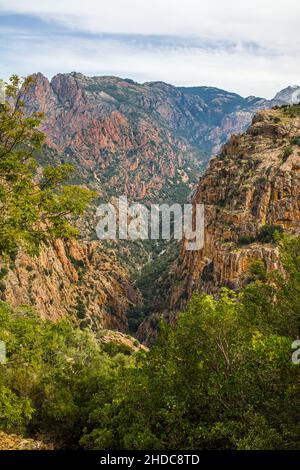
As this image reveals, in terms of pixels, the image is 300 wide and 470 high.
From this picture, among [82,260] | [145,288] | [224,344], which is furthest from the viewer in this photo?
[145,288]

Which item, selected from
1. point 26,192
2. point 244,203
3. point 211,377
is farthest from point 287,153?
point 26,192

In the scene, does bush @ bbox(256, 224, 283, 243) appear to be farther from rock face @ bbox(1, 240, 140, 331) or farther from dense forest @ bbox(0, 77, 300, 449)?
dense forest @ bbox(0, 77, 300, 449)

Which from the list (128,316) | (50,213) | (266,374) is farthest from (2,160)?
(128,316)

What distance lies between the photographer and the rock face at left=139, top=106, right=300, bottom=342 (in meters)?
87.2

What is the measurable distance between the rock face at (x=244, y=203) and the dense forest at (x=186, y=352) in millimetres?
59498

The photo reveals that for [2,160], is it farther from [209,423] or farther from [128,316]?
[128,316]

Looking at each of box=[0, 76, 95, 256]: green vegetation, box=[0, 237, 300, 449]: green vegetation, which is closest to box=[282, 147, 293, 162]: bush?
box=[0, 237, 300, 449]: green vegetation

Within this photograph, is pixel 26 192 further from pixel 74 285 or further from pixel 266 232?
pixel 74 285

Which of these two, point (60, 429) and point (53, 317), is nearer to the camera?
point (60, 429)

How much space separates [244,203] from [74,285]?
158 feet

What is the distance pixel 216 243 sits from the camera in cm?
9450

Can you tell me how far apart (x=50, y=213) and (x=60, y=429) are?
50.3 feet

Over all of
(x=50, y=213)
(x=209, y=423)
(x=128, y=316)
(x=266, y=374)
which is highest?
(x=50, y=213)
